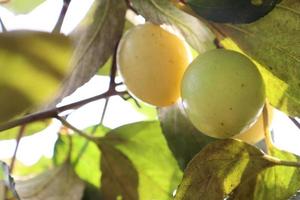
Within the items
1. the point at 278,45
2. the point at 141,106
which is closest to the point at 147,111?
the point at 141,106

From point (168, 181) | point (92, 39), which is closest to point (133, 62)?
point (92, 39)

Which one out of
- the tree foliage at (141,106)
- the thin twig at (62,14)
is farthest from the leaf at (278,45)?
the thin twig at (62,14)

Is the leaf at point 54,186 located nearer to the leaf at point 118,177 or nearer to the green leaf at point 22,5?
the leaf at point 118,177

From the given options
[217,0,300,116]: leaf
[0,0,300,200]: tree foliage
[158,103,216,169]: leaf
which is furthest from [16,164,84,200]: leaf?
[217,0,300,116]: leaf

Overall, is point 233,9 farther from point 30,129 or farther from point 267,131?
point 30,129

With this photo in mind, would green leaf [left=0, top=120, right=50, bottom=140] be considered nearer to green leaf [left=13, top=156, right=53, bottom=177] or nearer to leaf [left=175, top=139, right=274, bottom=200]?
green leaf [left=13, top=156, right=53, bottom=177]
